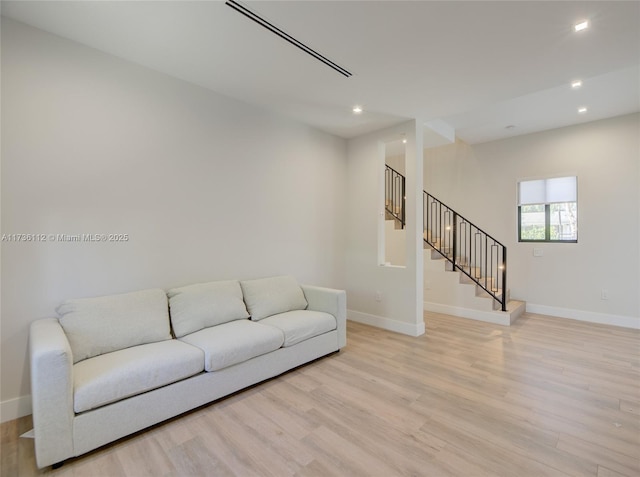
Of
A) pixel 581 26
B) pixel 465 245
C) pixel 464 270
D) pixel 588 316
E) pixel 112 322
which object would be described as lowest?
pixel 588 316

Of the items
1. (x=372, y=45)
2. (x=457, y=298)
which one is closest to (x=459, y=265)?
(x=457, y=298)

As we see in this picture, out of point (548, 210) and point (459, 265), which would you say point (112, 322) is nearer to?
point (459, 265)

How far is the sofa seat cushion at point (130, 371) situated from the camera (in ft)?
5.91

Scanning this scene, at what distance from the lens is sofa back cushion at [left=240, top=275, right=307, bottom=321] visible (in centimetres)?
320

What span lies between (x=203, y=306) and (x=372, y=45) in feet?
Answer: 8.58

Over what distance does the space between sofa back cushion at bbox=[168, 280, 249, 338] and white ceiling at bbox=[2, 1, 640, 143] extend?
204 centimetres

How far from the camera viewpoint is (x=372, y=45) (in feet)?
7.87

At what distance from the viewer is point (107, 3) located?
200 centimetres

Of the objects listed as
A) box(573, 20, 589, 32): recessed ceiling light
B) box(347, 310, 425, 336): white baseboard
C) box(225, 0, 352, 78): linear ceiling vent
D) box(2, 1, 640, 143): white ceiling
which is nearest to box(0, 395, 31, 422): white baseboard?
box(2, 1, 640, 143): white ceiling

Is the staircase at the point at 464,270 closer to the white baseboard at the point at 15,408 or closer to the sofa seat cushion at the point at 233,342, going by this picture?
the sofa seat cushion at the point at 233,342

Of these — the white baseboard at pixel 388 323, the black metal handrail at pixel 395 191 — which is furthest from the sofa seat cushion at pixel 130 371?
the black metal handrail at pixel 395 191

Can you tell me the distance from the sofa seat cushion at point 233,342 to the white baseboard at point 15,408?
1.10m

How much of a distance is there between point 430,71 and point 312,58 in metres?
1.08

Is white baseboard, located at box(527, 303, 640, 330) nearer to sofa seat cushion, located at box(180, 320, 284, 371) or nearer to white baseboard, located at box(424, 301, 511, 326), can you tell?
white baseboard, located at box(424, 301, 511, 326)
